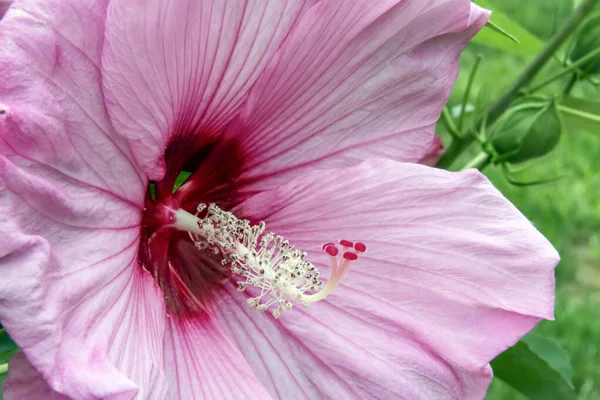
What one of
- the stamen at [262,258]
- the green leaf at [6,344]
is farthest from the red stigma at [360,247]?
the green leaf at [6,344]

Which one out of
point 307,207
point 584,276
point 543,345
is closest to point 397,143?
point 307,207

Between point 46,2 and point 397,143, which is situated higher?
point 46,2

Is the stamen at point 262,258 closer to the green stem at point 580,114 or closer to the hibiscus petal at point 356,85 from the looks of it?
the hibiscus petal at point 356,85

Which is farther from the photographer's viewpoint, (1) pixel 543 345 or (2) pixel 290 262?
(1) pixel 543 345

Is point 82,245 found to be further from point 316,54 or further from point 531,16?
point 531,16

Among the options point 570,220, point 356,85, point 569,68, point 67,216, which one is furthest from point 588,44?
point 570,220

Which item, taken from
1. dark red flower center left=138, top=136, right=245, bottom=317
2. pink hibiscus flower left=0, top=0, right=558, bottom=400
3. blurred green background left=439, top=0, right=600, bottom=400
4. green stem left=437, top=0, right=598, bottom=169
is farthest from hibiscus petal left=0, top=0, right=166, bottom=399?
blurred green background left=439, top=0, right=600, bottom=400

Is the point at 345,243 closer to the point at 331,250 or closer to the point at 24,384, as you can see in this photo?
the point at 331,250
